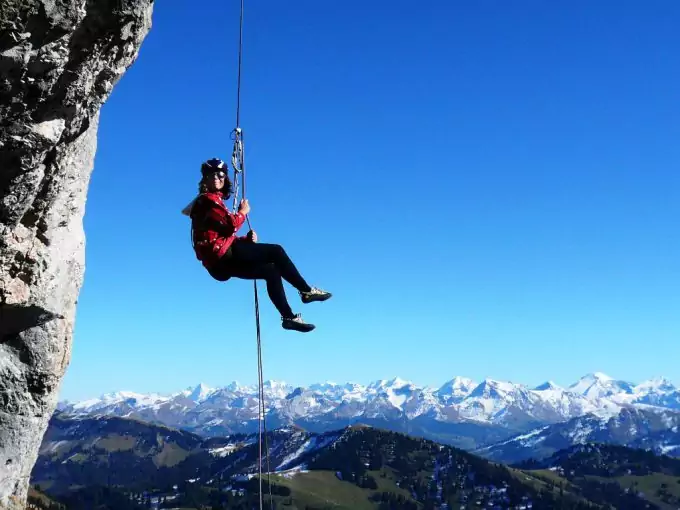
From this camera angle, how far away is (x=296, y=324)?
10.6 meters

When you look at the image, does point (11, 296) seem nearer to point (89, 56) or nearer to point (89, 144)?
point (89, 144)

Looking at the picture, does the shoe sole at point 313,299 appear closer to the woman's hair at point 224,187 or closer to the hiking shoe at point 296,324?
the hiking shoe at point 296,324

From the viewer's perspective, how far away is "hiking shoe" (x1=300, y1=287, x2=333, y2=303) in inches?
415

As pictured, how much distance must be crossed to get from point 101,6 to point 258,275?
182 inches

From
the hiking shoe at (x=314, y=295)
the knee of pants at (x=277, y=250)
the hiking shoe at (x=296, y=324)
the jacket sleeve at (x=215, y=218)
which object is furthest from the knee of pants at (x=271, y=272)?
the jacket sleeve at (x=215, y=218)

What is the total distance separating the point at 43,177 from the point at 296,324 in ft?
14.2

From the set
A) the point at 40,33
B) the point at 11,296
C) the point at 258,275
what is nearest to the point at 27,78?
the point at 40,33

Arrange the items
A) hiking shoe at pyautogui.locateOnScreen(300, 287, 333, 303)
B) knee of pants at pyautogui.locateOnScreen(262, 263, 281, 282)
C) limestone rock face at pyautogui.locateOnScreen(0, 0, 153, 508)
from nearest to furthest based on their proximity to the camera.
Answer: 1. limestone rock face at pyautogui.locateOnScreen(0, 0, 153, 508)
2. knee of pants at pyautogui.locateOnScreen(262, 263, 281, 282)
3. hiking shoe at pyautogui.locateOnScreen(300, 287, 333, 303)

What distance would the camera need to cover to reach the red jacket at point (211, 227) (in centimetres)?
969

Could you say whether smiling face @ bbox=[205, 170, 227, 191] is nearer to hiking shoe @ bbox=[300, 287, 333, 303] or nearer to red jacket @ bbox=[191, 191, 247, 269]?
A: red jacket @ bbox=[191, 191, 247, 269]

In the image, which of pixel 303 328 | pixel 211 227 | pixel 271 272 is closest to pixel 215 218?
pixel 211 227

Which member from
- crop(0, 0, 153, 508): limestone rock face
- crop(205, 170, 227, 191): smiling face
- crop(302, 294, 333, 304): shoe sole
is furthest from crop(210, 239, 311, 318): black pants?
crop(0, 0, 153, 508): limestone rock face

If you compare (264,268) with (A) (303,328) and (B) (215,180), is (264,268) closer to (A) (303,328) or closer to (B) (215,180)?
(A) (303,328)

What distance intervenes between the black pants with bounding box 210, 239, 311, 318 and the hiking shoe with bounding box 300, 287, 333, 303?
0.25 ft
